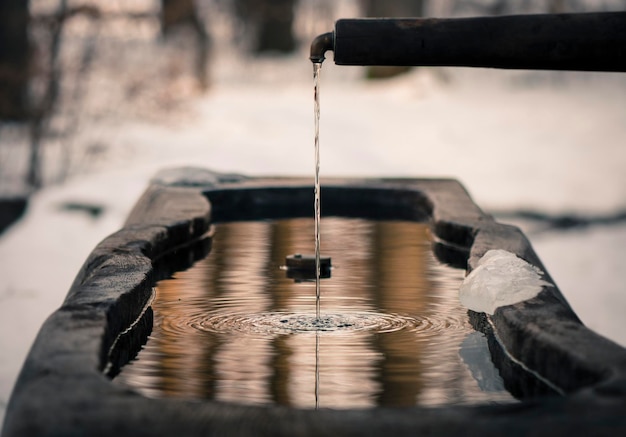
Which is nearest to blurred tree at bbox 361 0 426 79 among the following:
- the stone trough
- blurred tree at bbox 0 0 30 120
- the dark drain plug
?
blurred tree at bbox 0 0 30 120

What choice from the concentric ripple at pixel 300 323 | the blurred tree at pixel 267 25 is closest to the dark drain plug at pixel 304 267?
the concentric ripple at pixel 300 323

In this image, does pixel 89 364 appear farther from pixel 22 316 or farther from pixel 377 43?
pixel 22 316

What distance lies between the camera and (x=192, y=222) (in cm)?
484

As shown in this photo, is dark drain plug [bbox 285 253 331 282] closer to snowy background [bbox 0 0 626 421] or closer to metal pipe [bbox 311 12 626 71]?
metal pipe [bbox 311 12 626 71]

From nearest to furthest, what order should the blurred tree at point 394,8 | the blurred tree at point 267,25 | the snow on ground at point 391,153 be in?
the snow on ground at point 391,153 → the blurred tree at point 394,8 → the blurred tree at point 267,25

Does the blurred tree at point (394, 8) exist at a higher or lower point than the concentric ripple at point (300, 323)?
higher

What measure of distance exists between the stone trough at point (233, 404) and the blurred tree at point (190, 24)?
36.1 ft

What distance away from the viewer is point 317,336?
10.7 feet

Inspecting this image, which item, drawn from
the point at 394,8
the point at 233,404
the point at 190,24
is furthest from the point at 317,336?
the point at 394,8

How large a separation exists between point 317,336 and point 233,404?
4.20 feet

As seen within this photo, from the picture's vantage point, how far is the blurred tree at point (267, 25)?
21156 millimetres

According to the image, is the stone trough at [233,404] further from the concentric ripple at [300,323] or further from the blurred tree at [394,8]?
the blurred tree at [394,8]

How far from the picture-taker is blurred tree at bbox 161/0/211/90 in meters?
15.2

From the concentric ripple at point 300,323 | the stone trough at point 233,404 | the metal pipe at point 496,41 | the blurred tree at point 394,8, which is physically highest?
the blurred tree at point 394,8
